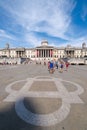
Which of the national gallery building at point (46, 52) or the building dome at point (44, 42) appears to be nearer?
the national gallery building at point (46, 52)

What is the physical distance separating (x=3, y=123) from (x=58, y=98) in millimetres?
3166

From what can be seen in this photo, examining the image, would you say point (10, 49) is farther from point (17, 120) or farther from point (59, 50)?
point (17, 120)

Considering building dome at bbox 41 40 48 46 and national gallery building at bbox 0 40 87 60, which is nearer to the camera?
national gallery building at bbox 0 40 87 60

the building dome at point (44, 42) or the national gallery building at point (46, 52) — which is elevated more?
the building dome at point (44, 42)

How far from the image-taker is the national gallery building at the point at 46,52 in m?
109

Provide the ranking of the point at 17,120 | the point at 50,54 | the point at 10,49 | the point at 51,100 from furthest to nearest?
the point at 10,49 → the point at 50,54 → the point at 51,100 → the point at 17,120

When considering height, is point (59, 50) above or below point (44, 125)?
above

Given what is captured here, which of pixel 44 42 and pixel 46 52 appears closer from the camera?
pixel 46 52

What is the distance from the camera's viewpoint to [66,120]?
3.77m

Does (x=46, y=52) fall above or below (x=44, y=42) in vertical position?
below

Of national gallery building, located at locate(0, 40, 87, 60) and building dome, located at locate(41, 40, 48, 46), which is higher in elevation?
building dome, located at locate(41, 40, 48, 46)

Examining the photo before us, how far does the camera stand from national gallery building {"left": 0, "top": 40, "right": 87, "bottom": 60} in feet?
356

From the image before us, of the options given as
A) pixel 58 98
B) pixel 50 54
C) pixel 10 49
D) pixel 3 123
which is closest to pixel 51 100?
pixel 58 98

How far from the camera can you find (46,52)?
358 feet
